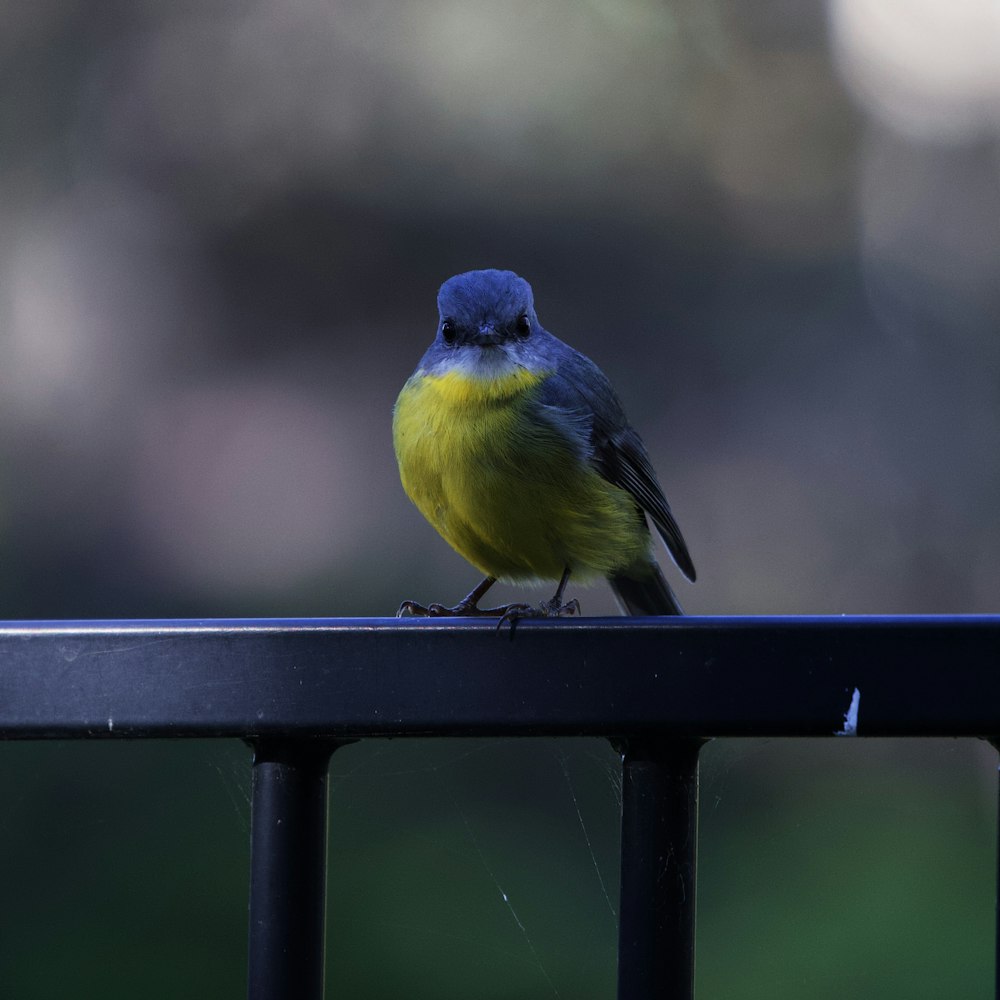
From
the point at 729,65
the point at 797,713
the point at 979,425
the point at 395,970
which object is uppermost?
the point at 729,65

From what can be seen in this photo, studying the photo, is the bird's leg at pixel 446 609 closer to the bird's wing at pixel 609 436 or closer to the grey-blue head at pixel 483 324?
the bird's wing at pixel 609 436

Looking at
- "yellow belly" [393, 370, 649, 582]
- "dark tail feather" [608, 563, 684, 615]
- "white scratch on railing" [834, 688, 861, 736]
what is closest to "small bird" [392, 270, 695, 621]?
"yellow belly" [393, 370, 649, 582]

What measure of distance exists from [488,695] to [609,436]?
1.90 metres

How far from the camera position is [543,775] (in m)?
6.66

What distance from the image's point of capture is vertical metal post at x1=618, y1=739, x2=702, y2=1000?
4.75 feet

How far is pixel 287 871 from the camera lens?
4.79 ft

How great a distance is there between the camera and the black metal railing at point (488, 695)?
1.38 m

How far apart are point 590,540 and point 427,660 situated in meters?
1.62

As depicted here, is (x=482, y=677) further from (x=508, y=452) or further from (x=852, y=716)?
(x=508, y=452)

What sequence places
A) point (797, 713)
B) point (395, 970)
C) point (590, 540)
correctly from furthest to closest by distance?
point (395, 970)
point (590, 540)
point (797, 713)

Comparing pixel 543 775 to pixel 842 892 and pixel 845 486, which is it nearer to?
pixel 842 892

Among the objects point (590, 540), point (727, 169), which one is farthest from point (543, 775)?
point (590, 540)

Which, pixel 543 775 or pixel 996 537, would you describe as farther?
pixel 996 537

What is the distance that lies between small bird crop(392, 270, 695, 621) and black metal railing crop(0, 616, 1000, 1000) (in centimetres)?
130
